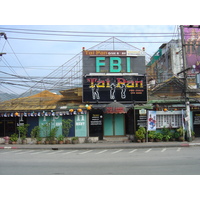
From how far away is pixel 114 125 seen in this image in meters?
22.5

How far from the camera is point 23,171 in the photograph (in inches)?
341

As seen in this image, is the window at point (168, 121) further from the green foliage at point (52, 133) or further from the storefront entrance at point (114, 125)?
the green foliage at point (52, 133)

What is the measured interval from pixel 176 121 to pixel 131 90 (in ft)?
16.5

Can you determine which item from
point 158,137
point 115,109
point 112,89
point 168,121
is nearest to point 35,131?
point 115,109

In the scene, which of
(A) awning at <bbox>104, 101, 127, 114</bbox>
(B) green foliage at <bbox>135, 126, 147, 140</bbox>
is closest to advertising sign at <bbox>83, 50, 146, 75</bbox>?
(A) awning at <bbox>104, 101, 127, 114</bbox>

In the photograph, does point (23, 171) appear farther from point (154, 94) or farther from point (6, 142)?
point (154, 94)

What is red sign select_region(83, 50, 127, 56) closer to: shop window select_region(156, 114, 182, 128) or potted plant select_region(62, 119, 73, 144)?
potted plant select_region(62, 119, 73, 144)

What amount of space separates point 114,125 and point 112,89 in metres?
3.44

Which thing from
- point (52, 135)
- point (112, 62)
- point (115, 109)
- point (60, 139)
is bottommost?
point (60, 139)

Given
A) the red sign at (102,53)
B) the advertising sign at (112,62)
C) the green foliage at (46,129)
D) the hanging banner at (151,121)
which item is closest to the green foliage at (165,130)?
the hanging banner at (151,121)

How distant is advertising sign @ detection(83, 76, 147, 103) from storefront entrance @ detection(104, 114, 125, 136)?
67.5 inches

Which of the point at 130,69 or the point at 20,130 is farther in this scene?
the point at 130,69

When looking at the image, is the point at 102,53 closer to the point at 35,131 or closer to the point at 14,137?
the point at 35,131

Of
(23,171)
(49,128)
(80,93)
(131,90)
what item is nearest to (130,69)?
(131,90)
